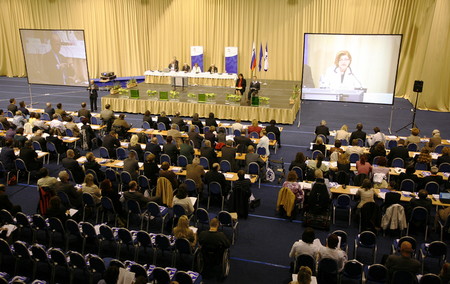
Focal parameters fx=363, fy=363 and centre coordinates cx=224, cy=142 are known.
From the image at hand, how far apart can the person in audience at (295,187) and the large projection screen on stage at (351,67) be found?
865 cm

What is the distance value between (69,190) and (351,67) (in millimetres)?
12642

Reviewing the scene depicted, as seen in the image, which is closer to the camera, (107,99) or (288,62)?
(107,99)

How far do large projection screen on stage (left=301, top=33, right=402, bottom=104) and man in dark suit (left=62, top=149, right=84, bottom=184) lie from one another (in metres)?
10.5

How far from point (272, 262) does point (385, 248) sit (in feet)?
8.24

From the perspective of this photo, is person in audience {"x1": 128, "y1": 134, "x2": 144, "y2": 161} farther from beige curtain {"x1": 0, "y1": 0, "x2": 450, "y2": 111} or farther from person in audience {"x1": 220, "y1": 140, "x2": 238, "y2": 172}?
beige curtain {"x1": 0, "y1": 0, "x2": 450, "y2": 111}

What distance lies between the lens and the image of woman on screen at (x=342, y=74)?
15910mm

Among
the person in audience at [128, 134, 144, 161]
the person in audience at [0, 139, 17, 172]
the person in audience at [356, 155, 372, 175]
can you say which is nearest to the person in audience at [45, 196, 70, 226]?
the person in audience at [128, 134, 144, 161]

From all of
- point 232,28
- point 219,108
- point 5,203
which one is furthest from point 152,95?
point 5,203

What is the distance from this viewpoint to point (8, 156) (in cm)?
1032

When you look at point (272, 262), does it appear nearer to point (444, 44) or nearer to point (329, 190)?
point (329, 190)

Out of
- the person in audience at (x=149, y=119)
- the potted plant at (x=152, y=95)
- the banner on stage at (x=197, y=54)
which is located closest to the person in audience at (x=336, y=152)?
the person in audience at (x=149, y=119)

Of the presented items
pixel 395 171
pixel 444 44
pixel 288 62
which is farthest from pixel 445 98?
pixel 395 171

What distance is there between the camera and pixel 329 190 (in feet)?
27.1

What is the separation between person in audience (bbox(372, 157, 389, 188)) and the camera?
891cm
